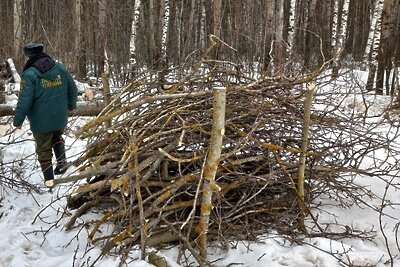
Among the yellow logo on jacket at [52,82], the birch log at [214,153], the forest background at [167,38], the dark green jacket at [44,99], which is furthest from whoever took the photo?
the forest background at [167,38]

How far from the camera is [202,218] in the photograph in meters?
3.31

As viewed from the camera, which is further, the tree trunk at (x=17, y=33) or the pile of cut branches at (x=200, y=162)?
the tree trunk at (x=17, y=33)

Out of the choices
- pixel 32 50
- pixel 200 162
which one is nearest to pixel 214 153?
pixel 200 162

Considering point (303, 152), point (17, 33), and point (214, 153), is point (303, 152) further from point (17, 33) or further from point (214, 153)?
point (17, 33)

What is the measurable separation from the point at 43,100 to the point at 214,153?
264 centimetres

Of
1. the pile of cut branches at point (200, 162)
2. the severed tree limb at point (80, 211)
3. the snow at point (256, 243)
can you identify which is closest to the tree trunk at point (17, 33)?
the snow at point (256, 243)

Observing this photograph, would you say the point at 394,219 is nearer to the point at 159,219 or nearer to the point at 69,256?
the point at 159,219

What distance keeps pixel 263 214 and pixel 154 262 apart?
1.15 m

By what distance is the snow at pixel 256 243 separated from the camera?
336 cm

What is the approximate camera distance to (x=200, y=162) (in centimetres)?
380

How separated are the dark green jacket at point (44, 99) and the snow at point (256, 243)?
35.0 inches

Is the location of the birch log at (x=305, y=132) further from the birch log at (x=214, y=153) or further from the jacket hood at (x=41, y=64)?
the jacket hood at (x=41, y=64)

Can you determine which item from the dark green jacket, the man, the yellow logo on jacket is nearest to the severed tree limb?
the man

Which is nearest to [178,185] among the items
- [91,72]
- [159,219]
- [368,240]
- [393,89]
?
[159,219]
